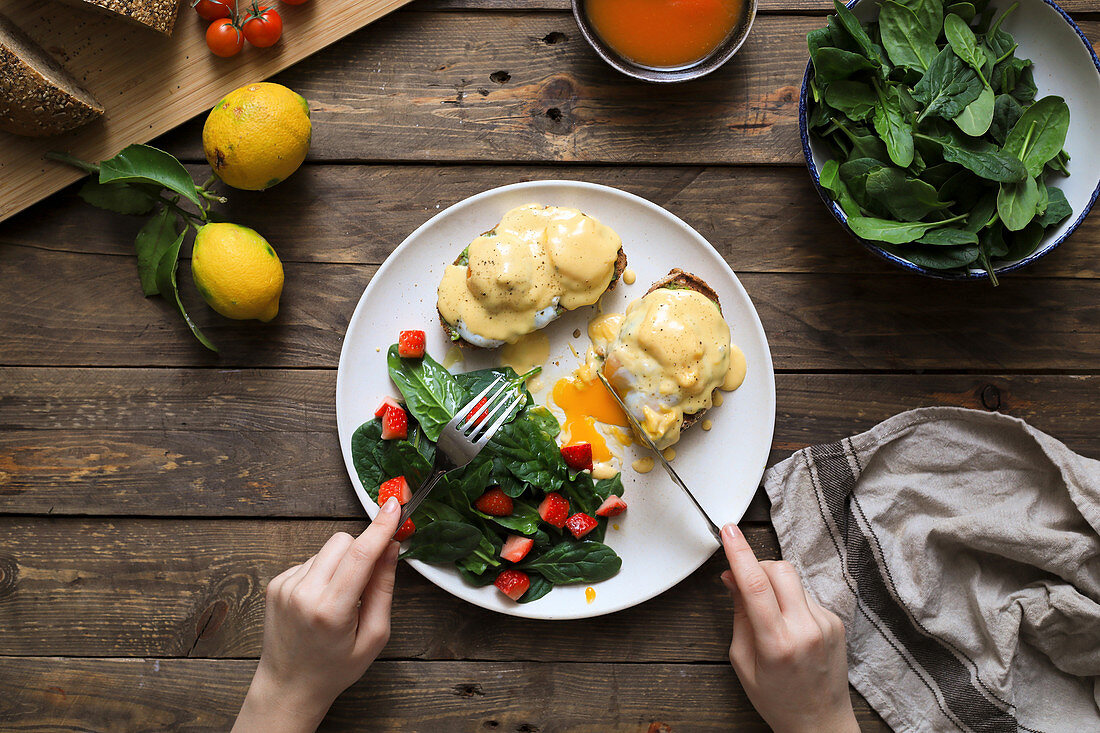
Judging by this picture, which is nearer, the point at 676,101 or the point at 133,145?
the point at 133,145

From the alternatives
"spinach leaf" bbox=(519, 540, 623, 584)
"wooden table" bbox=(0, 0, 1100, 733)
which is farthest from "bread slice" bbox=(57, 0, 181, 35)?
"spinach leaf" bbox=(519, 540, 623, 584)

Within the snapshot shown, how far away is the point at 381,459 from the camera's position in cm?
216

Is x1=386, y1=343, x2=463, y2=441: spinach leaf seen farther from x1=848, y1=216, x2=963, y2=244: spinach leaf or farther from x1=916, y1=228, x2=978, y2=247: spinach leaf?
x1=916, y1=228, x2=978, y2=247: spinach leaf

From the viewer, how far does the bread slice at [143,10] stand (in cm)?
203

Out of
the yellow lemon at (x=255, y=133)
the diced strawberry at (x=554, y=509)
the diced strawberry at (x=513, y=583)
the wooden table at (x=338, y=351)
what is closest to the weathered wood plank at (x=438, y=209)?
the wooden table at (x=338, y=351)

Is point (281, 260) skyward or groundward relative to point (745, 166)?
groundward

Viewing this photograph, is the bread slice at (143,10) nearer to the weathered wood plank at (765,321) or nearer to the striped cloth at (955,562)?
the weathered wood plank at (765,321)

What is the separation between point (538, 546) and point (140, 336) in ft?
5.10

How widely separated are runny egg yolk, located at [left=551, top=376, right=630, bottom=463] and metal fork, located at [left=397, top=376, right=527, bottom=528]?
8.5 inches

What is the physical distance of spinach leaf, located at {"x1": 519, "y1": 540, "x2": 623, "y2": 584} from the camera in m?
2.14

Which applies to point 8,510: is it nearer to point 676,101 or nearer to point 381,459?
point 381,459

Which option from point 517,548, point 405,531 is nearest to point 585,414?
point 517,548

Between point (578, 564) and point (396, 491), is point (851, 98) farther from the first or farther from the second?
point (396, 491)

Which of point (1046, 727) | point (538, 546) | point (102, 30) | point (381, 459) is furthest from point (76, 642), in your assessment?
point (1046, 727)
